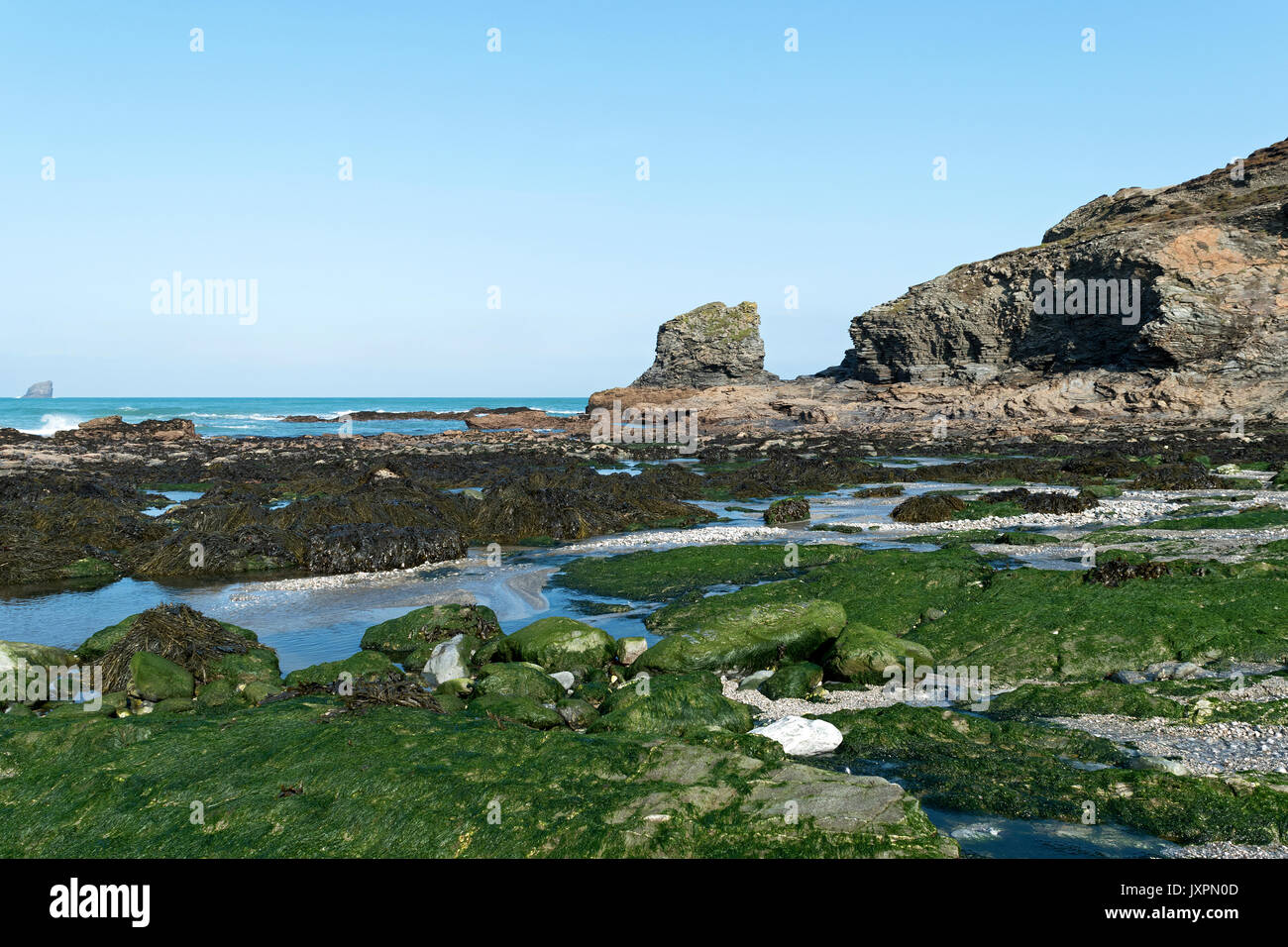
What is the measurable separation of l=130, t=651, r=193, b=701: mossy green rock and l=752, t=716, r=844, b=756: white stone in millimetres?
5842

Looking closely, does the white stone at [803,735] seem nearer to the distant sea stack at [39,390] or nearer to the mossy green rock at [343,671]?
the mossy green rock at [343,671]

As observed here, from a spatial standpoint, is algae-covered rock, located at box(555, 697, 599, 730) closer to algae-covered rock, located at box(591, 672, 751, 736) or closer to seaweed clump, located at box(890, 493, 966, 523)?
algae-covered rock, located at box(591, 672, 751, 736)

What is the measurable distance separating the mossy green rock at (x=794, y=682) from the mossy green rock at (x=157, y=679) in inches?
231

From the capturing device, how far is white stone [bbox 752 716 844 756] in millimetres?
6141

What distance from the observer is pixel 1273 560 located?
10.3 m

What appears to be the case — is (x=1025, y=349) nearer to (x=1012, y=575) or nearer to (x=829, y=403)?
(x=829, y=403)
